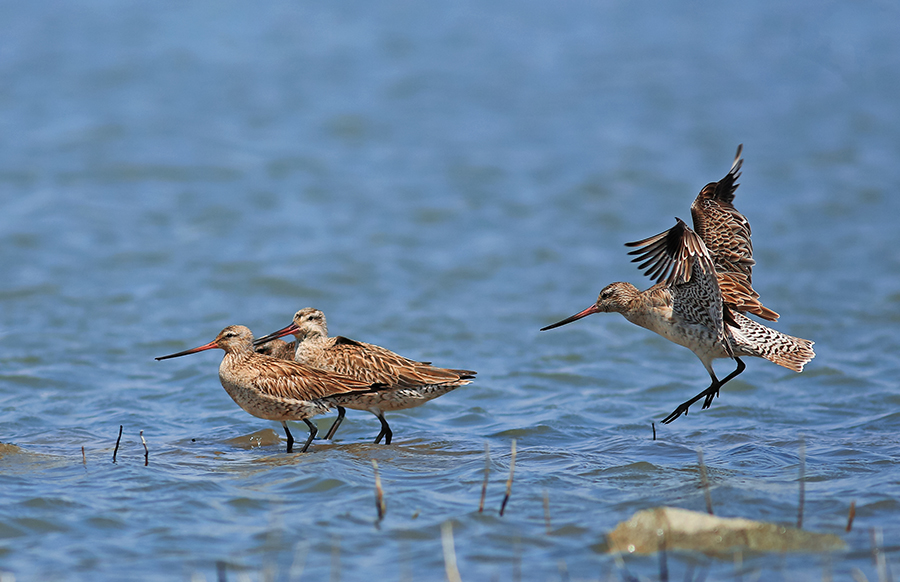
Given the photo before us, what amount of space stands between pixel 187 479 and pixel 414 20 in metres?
12.8

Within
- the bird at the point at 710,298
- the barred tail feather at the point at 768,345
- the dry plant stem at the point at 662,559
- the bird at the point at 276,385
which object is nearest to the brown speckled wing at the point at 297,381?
the bird at the point at 276,385

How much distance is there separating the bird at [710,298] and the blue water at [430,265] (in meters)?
0.57

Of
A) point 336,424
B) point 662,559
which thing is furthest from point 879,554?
point 336,424

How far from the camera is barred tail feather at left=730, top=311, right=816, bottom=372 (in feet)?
20.7

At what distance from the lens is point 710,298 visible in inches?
241

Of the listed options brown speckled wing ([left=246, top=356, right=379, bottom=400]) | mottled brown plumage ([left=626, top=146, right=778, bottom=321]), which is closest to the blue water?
brown speckled wing ([left=246, top=356, right=379, bottom=400])

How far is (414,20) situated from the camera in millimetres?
16672

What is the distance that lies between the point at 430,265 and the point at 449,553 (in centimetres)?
699

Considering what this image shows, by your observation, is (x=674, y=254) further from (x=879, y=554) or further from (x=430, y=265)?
(x=430, y=265)

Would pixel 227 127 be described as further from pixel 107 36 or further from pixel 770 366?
pixel 770 366

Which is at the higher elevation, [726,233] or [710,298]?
[726,233]

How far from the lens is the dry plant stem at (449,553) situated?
144 inches

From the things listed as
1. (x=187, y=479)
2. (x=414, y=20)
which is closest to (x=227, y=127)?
(x=414, y=20)

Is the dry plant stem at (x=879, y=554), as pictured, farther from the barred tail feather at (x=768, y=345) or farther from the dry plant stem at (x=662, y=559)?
the barred tail feather at (x=768, y=345)
